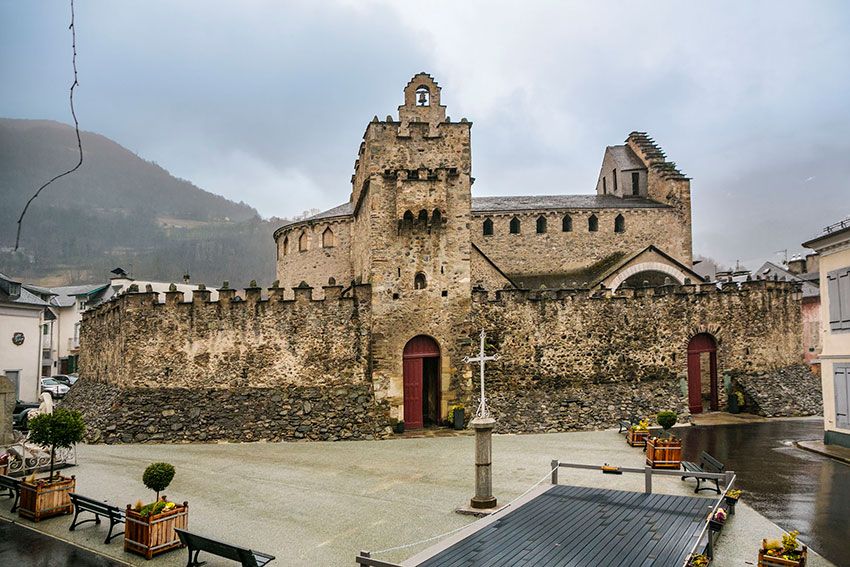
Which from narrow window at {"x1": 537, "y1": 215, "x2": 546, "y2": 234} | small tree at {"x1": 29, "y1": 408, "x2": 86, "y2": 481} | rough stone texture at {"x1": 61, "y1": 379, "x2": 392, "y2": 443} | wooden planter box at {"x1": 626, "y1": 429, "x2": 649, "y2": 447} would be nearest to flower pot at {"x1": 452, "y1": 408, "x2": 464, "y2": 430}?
rough stone texture at {"x1": 61, "y1": 379, "x2": 392, "y2": 443}

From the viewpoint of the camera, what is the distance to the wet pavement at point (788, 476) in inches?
397

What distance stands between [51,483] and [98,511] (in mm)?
1967

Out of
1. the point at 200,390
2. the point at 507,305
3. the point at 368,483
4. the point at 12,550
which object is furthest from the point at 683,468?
the point at 200,390

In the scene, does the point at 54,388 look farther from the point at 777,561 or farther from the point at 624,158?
the point at 624,158

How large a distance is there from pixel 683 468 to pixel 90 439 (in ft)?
63.9

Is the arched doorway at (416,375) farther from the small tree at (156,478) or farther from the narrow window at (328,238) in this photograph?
the small tree at (156,478)

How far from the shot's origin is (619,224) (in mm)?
34156

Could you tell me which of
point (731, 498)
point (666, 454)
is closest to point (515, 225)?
point (666, 454)

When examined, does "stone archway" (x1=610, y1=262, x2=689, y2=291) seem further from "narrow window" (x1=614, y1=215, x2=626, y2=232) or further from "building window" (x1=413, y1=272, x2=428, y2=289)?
"building window" (x1=413, y1=272, x2=428, y2=289)

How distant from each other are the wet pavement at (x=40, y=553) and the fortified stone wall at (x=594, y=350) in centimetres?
1503

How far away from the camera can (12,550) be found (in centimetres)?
967

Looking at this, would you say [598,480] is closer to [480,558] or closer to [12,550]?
[480,558]

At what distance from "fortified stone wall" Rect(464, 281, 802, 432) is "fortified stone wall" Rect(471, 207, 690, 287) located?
28.3 ft

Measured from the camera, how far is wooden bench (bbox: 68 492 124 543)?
400 inches
